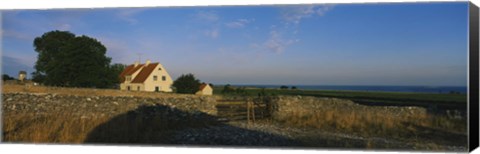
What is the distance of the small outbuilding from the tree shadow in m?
0.69

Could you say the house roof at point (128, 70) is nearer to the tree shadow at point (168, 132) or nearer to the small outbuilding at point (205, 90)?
the tree shadow at point (168, 132)

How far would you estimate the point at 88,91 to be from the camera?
41.6ft

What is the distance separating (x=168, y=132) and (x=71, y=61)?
8.28 feet

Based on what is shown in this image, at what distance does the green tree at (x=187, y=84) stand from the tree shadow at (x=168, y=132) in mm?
657

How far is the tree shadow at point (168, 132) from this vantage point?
38.1 feet

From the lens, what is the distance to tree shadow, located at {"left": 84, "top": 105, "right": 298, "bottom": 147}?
11609mm

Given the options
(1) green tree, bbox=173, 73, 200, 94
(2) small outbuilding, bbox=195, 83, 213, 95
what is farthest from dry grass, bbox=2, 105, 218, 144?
(2) small outbuilding, bbox=195, 83, 213, 95

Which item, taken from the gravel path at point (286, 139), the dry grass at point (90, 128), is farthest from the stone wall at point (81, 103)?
the gravel path at point (286, 139)

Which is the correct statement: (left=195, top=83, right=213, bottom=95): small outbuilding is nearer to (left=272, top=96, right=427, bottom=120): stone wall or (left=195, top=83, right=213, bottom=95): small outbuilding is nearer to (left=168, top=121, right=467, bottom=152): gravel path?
(left=168, top=121, right=467, bottom=152): gravel path

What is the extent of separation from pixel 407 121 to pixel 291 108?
3.73 m

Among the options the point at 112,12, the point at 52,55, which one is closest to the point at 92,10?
the point at 112,12

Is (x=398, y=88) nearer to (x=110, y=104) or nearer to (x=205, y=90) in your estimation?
(x=205, y=90)

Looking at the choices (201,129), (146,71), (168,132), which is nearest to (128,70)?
(146,71)

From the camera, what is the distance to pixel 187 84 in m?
12.3
